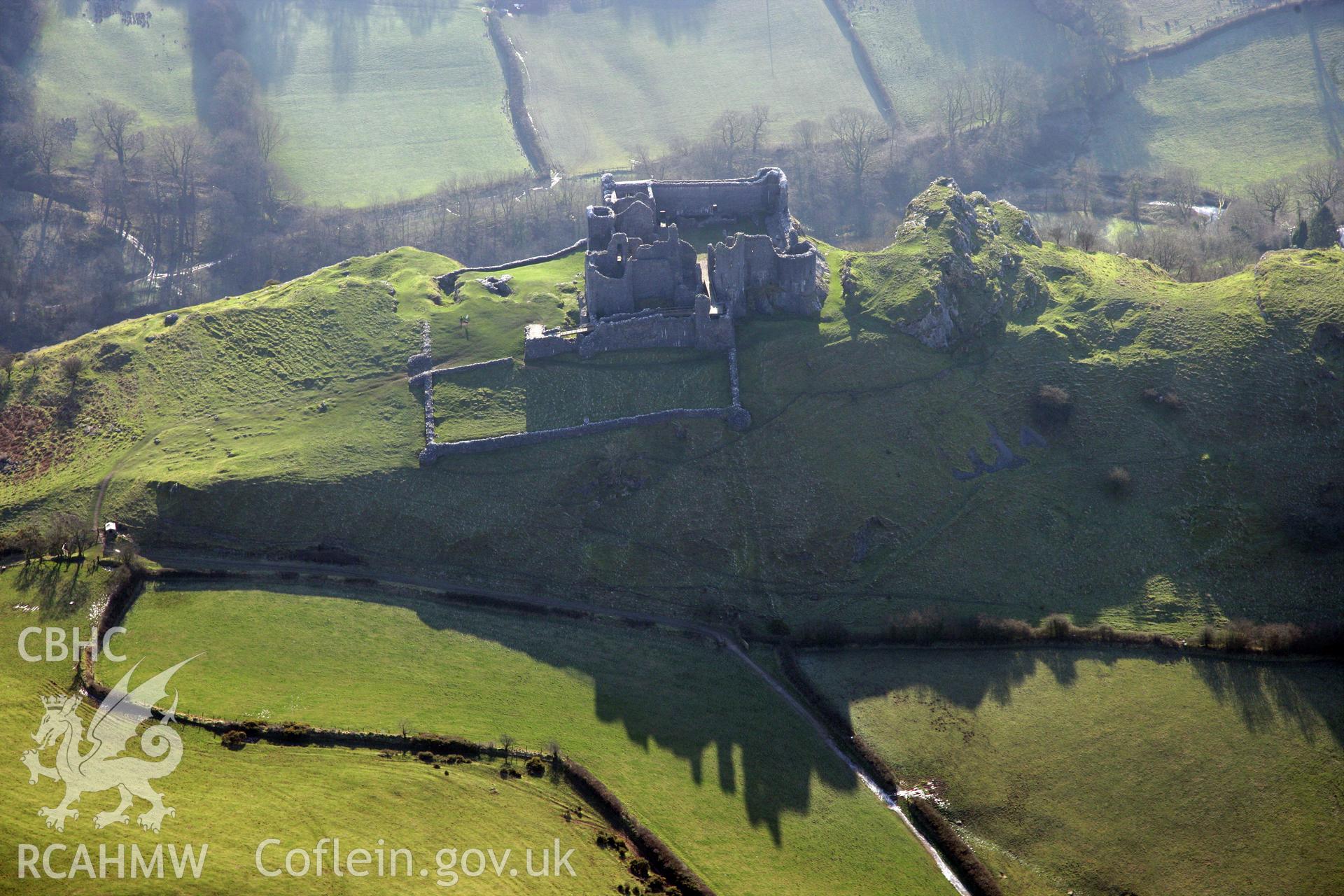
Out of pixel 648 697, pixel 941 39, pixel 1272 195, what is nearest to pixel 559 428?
pixel 648 697

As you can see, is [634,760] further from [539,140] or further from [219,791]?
[539,140]

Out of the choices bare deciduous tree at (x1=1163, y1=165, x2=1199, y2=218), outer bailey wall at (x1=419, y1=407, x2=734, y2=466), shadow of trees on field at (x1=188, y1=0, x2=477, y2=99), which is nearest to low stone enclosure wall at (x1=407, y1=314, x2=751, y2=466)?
outer bailey wall at (x1=419, y1=407, x2=734, y2=466)

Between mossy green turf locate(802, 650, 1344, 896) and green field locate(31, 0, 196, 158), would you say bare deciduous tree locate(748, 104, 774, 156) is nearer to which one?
green field locate(31, 0, 196, 158)

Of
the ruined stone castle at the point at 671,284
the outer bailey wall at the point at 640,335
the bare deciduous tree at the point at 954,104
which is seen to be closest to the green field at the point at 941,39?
the bare deciduous tree at the point at 954,104

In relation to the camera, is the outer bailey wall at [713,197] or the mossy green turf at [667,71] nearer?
the outer bailey wall at [713,197]

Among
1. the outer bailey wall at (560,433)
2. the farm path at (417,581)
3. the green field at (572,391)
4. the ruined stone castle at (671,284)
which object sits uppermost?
the ruined stone castle at (671,284)

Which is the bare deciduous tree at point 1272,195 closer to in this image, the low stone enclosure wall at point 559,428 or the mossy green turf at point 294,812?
the low stone enclosure wall at point 559,428

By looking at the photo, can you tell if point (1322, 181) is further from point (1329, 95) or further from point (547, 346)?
point (547, 346)
